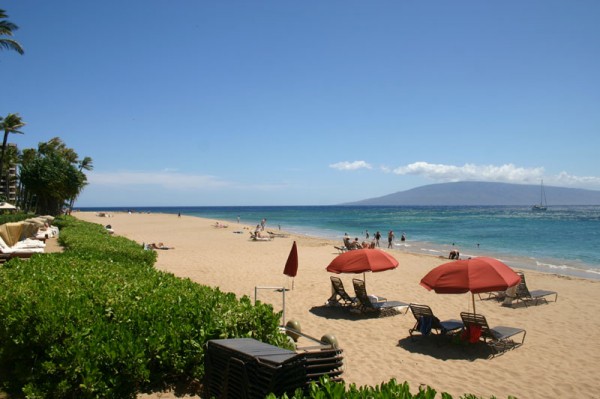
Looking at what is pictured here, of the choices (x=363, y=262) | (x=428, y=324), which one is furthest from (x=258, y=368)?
(x=363, y=262)

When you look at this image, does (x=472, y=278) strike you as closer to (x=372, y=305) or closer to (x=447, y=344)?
(x=447, y=344)

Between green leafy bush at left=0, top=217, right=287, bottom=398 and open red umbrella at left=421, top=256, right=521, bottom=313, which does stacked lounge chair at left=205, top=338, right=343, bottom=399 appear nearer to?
green leafy bush at left=0, top=217, right=287, bottom=398

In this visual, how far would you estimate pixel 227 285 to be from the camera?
14.0 metres

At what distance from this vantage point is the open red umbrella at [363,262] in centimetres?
1047

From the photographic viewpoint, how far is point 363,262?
10.6m

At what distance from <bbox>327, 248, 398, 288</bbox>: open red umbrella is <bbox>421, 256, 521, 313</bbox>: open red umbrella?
6.47 ft

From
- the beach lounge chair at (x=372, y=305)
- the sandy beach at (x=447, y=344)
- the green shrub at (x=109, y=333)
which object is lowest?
the sandy beach at (x=447, y=344)

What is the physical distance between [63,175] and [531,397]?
43827 millimetres

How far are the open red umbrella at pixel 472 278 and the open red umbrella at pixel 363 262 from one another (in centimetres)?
197

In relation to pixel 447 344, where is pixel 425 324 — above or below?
above

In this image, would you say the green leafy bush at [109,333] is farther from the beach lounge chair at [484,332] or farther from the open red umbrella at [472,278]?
the beach lounge chair at [484,332]

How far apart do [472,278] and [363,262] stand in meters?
3.05

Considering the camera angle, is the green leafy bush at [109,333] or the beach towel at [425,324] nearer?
the green leafy bush at [109,333]

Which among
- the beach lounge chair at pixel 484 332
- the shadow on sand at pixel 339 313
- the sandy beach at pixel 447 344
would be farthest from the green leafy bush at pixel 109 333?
the shadow on sand at pixel 339 313
